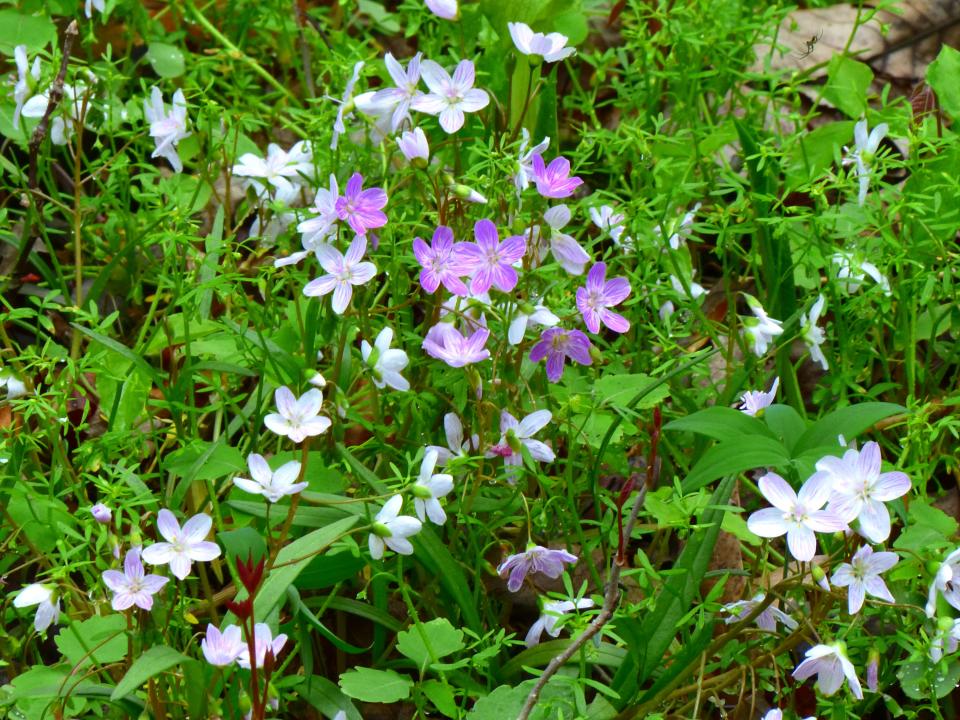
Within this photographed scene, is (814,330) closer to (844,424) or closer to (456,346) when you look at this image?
(844,424)

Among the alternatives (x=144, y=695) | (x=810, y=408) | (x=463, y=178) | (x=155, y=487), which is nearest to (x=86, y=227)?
(x=155, y=487)

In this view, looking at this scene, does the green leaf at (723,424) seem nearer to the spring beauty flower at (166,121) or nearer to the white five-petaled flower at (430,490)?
the white five-petaled flower at (430,490)

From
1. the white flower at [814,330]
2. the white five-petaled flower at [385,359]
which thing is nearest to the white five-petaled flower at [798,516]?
the white flower at [814,330]

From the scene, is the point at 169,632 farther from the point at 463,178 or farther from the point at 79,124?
the point at 79,124

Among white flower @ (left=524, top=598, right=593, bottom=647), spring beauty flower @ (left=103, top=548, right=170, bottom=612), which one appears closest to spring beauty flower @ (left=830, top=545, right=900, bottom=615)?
white flower @ (left=524, top=598, right=593, bottom=647)

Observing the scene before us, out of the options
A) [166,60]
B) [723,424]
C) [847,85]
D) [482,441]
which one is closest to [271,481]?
[482,441]

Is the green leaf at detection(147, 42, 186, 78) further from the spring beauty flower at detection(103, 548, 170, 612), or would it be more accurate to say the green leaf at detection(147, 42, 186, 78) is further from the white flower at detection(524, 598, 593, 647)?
the white flower at detection(524, 598, 593, 647)
